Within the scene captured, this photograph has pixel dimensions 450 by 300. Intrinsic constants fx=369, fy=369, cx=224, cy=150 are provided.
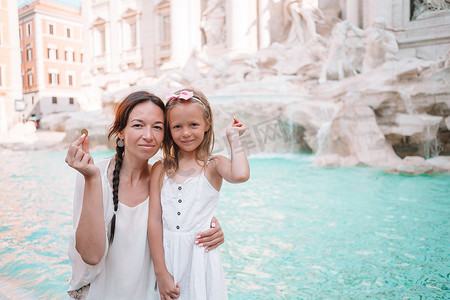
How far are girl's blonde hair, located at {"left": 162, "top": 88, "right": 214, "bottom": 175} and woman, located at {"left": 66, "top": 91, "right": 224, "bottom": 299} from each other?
0.06 metres

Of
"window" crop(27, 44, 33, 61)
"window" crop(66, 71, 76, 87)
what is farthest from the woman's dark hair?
"window" crop(27, 44, 33, 61)

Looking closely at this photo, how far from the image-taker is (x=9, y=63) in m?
20.7

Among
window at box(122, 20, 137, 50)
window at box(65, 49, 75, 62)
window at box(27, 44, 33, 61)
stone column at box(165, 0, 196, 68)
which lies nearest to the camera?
stone column at box(165, 0, 196, 68)

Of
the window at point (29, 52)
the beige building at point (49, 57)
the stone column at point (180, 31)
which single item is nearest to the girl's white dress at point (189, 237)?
the stone column at point (180, 31)

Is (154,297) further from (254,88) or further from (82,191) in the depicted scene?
(254,88)

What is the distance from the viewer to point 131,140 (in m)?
1.24

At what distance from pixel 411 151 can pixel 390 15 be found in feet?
22.6

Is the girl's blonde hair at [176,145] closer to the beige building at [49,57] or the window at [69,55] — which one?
the beige building at [49,57]

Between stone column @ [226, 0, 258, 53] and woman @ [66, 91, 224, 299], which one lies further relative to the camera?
stone column @ [226, 0, 258, 53]

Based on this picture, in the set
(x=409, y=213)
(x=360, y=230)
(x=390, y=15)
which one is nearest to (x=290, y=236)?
(x=360, y=230)

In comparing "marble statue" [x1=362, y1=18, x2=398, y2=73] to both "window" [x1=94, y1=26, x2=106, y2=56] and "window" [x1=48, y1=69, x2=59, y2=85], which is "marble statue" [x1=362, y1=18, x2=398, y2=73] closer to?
"window" [x1=94, y1=26, x2=106, y2=56]

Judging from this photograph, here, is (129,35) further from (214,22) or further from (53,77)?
(53,77)

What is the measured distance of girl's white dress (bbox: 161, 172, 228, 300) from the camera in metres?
1.24

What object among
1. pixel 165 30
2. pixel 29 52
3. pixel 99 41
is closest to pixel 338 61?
pixel 165 30
